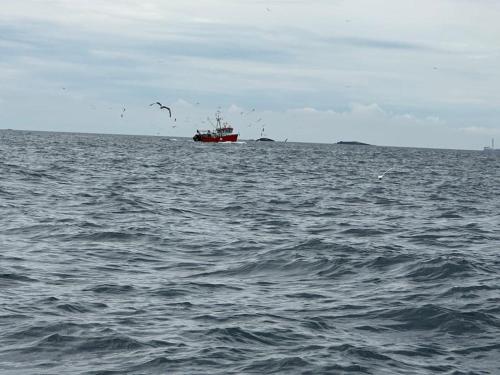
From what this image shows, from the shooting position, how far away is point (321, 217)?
31.2 m

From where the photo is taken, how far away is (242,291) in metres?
16.0

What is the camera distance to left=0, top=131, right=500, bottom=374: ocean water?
37.5 feet

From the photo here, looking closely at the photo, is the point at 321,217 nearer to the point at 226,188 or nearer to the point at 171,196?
the point at 171,196

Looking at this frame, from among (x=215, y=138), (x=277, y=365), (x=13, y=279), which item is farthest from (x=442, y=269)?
(x=215, y=138)

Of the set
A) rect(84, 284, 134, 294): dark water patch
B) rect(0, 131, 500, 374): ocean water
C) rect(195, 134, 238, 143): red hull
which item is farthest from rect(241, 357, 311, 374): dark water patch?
rect(195, 134, 238, 143): red hull

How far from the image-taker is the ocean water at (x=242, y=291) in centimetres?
1142

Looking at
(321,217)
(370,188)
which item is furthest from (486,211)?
(370,188)

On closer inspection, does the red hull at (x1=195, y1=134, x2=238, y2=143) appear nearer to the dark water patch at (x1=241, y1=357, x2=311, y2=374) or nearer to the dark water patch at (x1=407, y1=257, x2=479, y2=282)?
the dark water patch at (x1=407, y1=257, x2=479, y2=282)

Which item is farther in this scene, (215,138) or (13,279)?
(215,138)

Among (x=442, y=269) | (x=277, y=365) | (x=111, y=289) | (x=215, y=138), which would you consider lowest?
(x=277, y=365)

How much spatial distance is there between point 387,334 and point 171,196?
25.9 metres

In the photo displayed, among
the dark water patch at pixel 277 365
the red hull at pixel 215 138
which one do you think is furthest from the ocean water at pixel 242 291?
the red hull at pixel 215 138

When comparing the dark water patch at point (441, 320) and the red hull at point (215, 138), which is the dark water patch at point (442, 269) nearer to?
the dark water patch at point (441, 320)

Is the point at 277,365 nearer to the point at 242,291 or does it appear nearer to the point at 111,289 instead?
the point at 242,291
